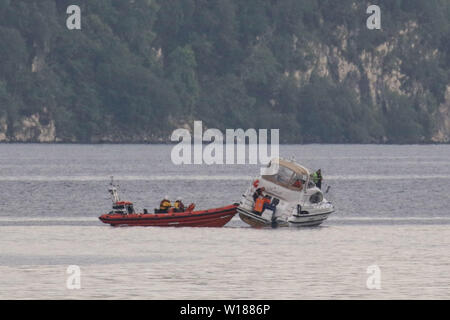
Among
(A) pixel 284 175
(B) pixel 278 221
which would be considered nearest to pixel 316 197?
(A) pixel 284 175

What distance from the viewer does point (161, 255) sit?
56.1 metres

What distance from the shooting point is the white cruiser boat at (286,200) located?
6988 cm

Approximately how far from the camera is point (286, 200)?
7081cm

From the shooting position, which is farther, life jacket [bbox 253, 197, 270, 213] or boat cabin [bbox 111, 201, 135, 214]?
life jacket [bbox 253, 197, 270, 213]

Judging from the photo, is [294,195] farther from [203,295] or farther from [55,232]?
[203,295]

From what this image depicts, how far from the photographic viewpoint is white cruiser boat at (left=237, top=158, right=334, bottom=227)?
229 feet

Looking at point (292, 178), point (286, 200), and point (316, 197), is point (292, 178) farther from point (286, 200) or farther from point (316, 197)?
point (316, 197)

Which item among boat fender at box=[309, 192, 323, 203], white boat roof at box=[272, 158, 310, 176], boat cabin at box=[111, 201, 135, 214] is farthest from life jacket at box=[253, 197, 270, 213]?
boat cabin at box=[111, 201, 135, 214]

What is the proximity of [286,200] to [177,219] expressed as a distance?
20.9 feet

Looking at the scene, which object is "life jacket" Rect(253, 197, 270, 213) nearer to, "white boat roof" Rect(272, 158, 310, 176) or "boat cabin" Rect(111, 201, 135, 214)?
"white boat roof" Rect(272, 158, 310, 176)

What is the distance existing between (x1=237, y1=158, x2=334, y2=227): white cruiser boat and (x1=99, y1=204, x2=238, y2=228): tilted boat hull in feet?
3.37

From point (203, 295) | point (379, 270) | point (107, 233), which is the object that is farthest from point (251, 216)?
point (203, 295)

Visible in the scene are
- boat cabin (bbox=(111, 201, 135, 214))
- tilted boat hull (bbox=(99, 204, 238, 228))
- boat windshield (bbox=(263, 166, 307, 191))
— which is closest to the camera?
tilted boat hull (bbox=(99, 204, 238, 228))

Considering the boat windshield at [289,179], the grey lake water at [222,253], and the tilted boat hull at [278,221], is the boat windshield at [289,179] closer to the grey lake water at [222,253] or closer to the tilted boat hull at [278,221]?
Result: the tilted boat hull at [278,221]
